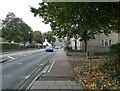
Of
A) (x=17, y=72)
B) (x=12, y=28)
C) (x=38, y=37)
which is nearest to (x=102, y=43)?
(x=17, y=72)

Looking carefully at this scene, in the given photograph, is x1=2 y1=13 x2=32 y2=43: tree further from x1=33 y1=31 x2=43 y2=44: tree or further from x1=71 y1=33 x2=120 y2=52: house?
x1=33 y1=31 x2=43 y2=44: tree

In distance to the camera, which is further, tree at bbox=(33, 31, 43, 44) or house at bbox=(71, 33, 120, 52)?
tree at bbox=(33, 31, 43, 44)

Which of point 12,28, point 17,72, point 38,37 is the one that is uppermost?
point 12,28

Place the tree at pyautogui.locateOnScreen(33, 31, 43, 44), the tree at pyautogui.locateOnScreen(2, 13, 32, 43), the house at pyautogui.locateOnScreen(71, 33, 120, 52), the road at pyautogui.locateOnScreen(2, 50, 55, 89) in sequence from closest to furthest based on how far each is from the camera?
the road at pyautogui.locateOnScreen(2, 50, 55, 89) < the house at pyautogui.locateOnScreen(71, 33, 120, 52) < the tree at pyautogui.locateOnScreen(2, 13, 32, 43) < the tree at pyautogui.locateOnScreen(33, 31, 43, 44)

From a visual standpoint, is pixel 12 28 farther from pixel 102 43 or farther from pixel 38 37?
pixel 38 37

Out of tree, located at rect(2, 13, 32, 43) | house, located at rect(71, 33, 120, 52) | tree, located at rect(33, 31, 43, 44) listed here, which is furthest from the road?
tree, located at rect(33, 31, 43, 44)

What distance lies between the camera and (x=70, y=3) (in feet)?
41.6

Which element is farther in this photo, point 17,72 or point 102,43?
point 102,43

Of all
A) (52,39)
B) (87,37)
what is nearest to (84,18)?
(87,37)

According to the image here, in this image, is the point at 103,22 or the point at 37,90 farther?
the point at 103,22

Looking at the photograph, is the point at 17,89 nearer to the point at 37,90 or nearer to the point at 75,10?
the point at 37,90

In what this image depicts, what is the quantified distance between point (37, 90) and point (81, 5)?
4.85 m

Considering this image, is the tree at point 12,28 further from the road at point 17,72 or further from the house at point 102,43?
the road at point 17,72

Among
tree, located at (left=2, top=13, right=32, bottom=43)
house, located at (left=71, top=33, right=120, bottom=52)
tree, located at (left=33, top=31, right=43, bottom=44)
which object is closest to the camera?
house, located at (left=71, top=33, right=120, bottom=52)
